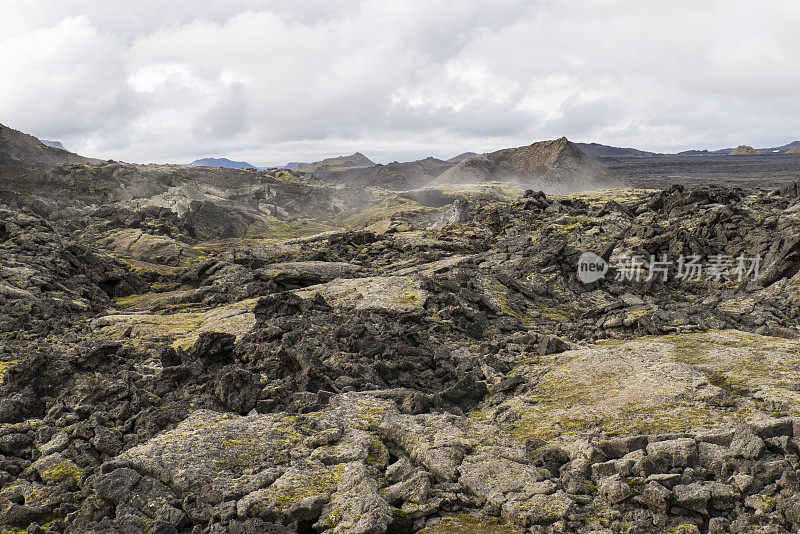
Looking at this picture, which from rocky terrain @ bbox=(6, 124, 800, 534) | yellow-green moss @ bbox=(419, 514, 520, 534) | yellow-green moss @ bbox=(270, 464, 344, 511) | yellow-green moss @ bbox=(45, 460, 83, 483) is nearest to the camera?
yellow-green moss @ bbox=(419, 514, 520, 534)

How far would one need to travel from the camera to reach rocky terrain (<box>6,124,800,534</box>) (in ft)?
32.7

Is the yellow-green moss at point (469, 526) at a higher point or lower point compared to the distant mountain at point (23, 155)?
lower

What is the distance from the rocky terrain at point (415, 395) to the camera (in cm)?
996

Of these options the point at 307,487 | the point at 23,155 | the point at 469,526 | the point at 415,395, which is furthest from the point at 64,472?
the point at 23,155

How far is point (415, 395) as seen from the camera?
15.2 meters

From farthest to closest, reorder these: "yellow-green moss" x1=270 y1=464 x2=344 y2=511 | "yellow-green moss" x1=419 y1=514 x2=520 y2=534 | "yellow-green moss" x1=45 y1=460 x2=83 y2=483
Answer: "yellow-green moss" x1=45 y1=460 x2=83 y2=483, "yellow-green moss" x1=270 y1=464 x2=344 y2=511, "yellow-green moss" x1=419 y1=514 x2=520 y2=534

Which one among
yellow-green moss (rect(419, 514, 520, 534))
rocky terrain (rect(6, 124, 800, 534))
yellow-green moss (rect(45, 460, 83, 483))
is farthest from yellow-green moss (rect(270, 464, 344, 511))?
yellow-green moss (rect(45, 460, 83, 483))

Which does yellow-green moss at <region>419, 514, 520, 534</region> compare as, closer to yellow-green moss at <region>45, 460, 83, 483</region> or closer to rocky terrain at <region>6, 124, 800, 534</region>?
rocky terrain at <region>6, 124, 800, 534</region>

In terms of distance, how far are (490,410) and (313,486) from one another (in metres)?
7.46

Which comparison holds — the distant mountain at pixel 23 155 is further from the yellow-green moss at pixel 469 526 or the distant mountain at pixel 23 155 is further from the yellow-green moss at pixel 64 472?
the yellow-green moss at pixel 469 526

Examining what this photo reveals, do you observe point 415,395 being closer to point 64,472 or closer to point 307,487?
point 307,487

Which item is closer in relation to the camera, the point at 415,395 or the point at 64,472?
the point at 64,472

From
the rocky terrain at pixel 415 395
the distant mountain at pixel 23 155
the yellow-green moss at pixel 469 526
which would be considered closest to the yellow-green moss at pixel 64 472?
the rocky terrain at pixel 415 395

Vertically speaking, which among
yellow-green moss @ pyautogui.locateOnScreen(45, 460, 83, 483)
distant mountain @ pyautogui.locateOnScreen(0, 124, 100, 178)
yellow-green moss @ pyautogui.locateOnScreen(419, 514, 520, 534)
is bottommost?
yellow-green moss @ pyautogui.locateOnScreen(419, 514, 520, 534)
